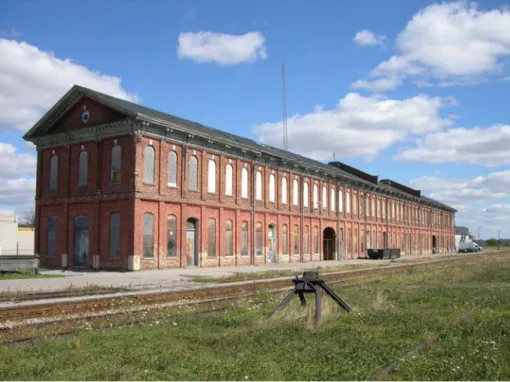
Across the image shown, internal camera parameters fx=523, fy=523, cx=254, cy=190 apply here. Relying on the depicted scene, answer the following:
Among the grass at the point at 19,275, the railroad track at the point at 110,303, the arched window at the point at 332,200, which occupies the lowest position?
the railroad track at the point at 110,303

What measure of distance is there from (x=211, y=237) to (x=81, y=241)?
26.5ft

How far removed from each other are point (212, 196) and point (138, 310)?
21.7m

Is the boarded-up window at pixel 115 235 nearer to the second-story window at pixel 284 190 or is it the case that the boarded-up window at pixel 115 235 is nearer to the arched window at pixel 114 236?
the arched window at pixel 114 236

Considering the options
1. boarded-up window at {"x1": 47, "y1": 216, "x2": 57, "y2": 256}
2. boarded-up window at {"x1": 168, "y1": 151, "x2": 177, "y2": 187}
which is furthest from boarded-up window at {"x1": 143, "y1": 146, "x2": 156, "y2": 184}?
boarded-up window at {"x1": 47, "y1": 216, "x2": 57, "y2": 256}

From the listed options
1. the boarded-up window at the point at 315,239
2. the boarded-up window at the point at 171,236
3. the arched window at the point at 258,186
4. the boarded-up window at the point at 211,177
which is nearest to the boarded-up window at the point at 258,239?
the arched window at the point at 258,186

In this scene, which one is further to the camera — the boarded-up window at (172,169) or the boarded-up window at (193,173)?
the boarded-up window at (193,173)

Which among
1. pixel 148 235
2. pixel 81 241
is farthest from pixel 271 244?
pixel 81 241

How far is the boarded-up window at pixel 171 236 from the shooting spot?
3053 cm

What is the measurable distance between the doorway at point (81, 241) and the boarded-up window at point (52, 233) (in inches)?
83.1

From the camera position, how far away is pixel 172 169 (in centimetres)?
3133

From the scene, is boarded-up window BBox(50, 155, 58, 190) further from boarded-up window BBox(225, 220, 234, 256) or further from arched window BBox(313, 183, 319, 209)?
arched window BBox(313, 183, 319, 209)

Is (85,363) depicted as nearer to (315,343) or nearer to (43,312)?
(315,343)

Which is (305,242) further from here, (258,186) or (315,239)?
(258,186)

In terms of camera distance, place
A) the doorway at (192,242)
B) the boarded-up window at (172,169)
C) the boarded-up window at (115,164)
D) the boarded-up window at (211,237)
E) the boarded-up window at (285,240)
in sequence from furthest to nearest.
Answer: the boarded-up window at (285,240) < the boarded-up window at (211,237) < the doorway at (192,242) < the boarded-up window at (172,169) < the boarded-up window at (115,164)
